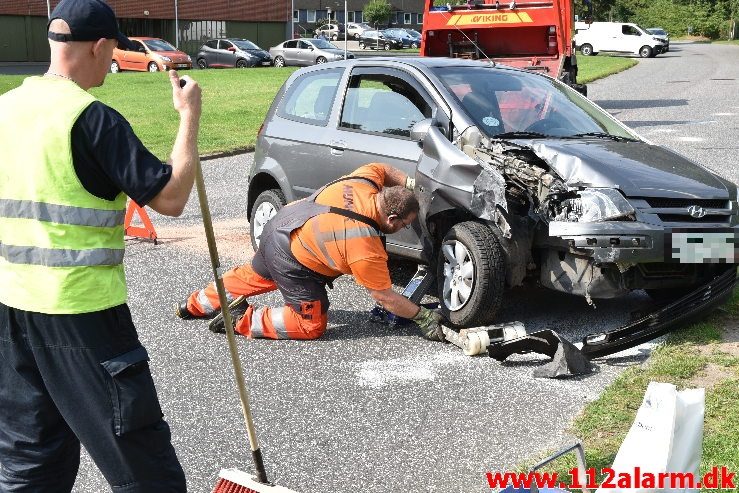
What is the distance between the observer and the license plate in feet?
18.6

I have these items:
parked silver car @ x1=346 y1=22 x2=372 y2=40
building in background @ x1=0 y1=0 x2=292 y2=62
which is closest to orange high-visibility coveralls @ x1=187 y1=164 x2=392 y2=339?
building in background @ x1=0 y1=0 x2=292 y2=62

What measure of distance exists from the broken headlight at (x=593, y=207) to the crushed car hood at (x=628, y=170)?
8 cm

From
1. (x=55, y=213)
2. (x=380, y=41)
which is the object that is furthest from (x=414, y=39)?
(x=55, y=213)

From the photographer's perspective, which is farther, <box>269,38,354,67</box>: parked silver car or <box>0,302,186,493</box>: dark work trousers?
<box>269,38,354,67</box>: parked silver car

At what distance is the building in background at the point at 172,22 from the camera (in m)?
48.5

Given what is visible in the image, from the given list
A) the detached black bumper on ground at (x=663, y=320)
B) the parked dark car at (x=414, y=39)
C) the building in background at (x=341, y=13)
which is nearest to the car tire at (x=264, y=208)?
the detached black bumper on ground at (x=663, y=320)

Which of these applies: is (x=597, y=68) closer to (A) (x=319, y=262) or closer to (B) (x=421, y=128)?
(B) (x=421, y=128)

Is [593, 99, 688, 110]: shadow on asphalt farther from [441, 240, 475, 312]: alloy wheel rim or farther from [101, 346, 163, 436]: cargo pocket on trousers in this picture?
[101, 346, 163, 436]: cargo pocket on trousers

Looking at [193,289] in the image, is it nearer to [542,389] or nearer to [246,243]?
[246,243]

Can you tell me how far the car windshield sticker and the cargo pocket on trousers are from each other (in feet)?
13.7

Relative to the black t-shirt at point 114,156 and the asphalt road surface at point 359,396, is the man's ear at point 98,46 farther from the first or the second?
the asphalt road surface at point 359,396

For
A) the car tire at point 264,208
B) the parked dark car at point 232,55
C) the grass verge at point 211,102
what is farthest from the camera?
the parked dark car at point 232,55

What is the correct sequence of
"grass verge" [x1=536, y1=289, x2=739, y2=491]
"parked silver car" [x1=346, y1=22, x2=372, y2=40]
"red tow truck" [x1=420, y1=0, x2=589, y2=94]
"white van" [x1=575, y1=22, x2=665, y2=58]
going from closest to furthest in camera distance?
"grass verge" [x1=536, y1=289, x2=739, y2=491]
"red tow truck" [x1=420, y1=0, x2=589, y2=94]
"white van" [x1=575, y1=22, x2=665, y2=58]
"parked silver car" [x1=346, y1=22, x2=372, y2=40]

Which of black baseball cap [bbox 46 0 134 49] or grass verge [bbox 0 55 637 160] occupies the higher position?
black baseball cap [bbox 46 0 134 49]
